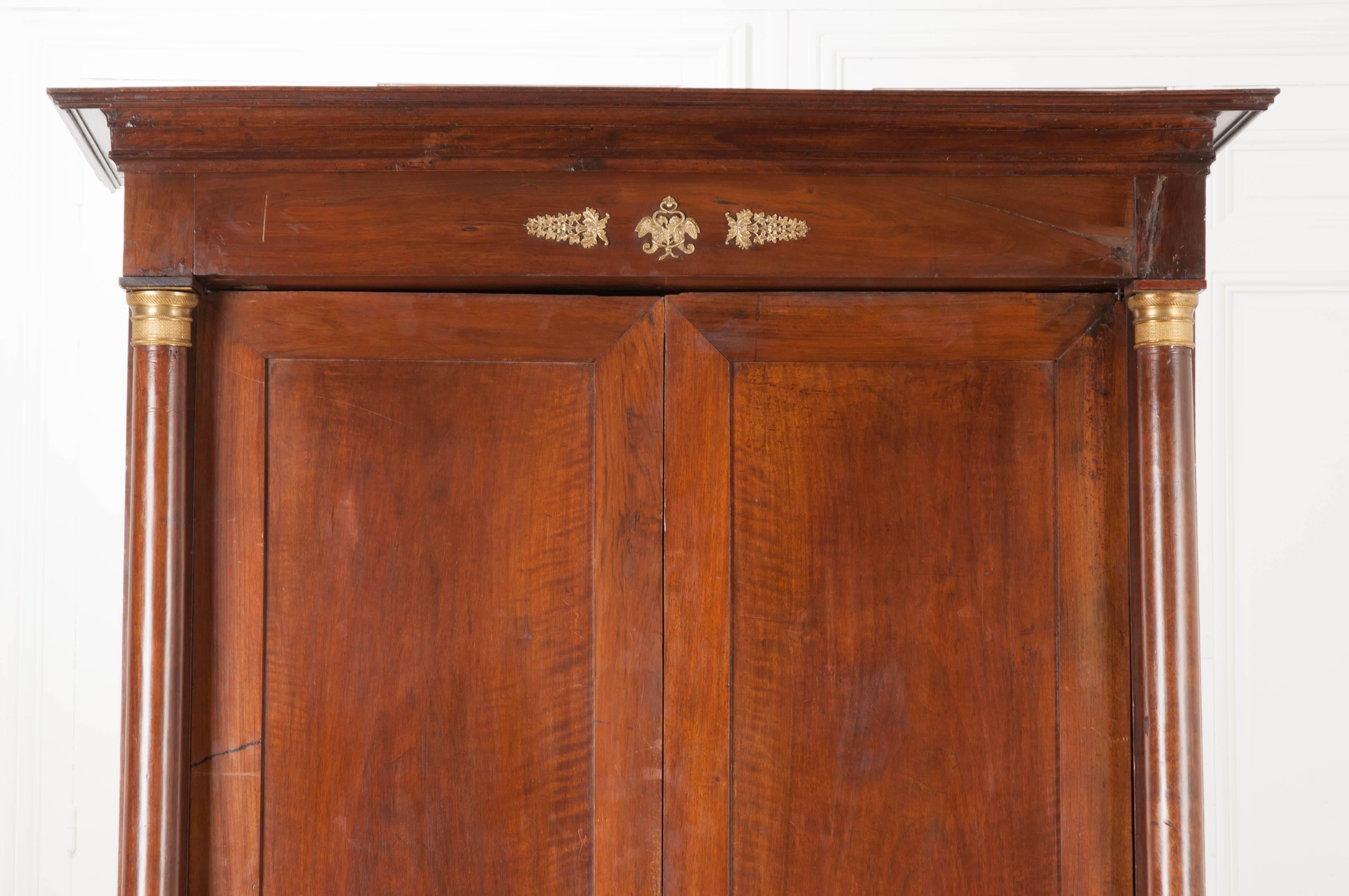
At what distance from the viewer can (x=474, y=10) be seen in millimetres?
2096

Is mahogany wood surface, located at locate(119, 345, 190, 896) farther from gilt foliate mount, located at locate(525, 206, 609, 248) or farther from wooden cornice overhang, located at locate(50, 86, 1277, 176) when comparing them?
gilt foliate mount, located at locate(525, 206, 609, 248)

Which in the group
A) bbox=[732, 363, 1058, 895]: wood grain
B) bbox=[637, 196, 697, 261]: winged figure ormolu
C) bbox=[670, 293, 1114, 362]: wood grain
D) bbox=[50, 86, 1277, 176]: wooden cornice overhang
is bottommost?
bbox=[732, 363, 1058, 895]: wood grain

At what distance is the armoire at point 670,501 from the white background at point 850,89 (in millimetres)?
762

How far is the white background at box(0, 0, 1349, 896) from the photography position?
199 cm

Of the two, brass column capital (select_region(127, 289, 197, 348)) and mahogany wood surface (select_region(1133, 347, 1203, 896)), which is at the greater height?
brass column capital (select_region(127, 289, 197, 348))

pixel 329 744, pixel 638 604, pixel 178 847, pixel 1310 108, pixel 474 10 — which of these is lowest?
pixel 178 847

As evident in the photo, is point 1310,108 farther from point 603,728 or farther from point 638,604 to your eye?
point 603,728

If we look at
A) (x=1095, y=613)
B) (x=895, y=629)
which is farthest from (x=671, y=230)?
(x=1095, y=613)

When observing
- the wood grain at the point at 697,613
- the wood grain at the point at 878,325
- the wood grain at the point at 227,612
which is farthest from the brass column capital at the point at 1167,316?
the wood grain at the point at 227,612

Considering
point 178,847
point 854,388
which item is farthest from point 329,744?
point 854,388

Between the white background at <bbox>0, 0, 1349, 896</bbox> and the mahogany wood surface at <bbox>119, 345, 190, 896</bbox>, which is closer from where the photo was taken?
the mahogany wood surface at <bbox>119, 345, 190, 896</bbox>

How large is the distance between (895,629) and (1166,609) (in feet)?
1.17

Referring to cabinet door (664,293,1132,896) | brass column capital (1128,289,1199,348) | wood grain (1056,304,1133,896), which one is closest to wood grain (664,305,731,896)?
cabinet door (664,293,1132,896)

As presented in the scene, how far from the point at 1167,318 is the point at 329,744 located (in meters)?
1.26
